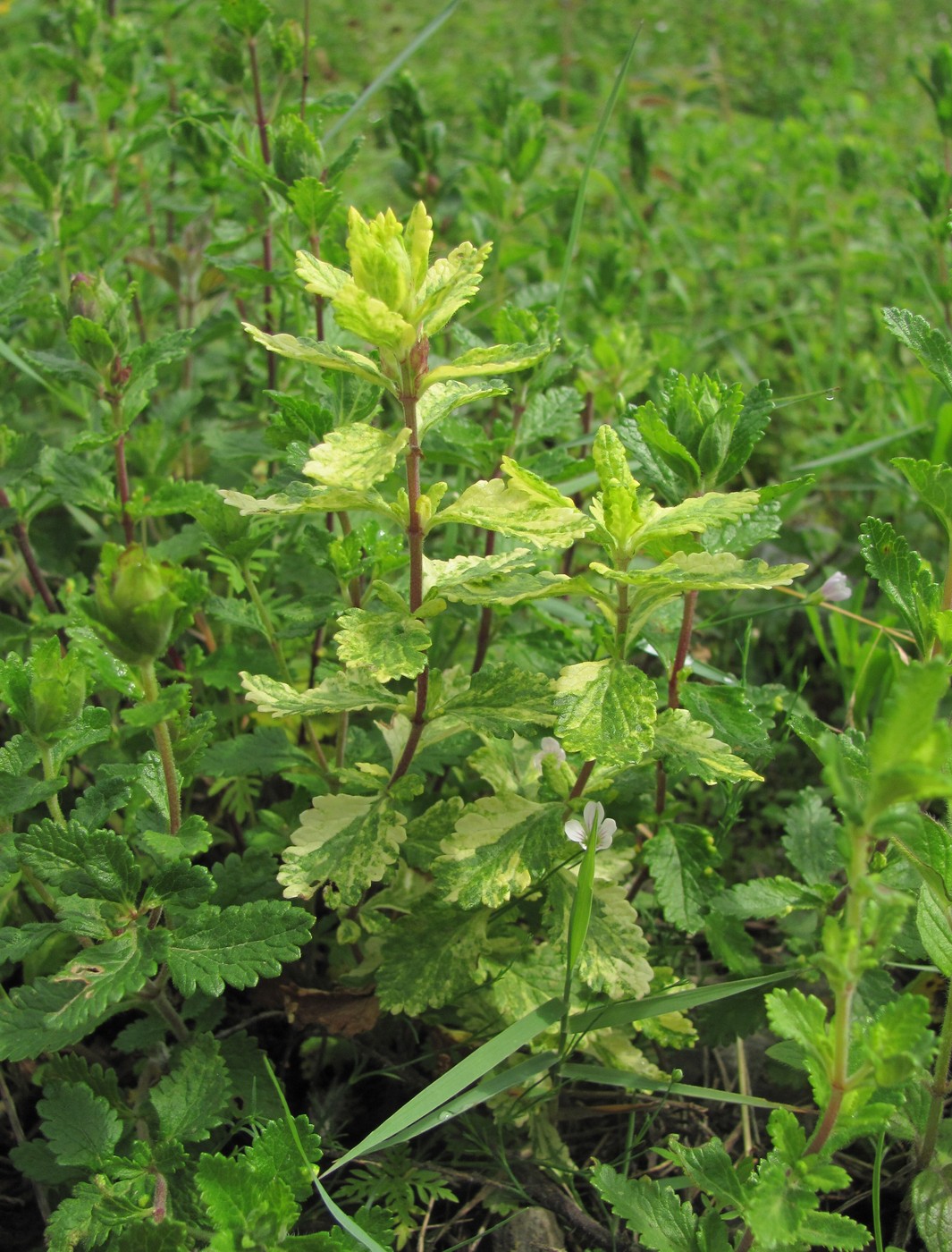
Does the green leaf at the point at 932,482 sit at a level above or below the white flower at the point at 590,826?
above

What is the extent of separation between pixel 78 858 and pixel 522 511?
0.82m

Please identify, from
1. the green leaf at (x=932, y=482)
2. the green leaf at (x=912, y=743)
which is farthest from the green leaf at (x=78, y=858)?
the green leaf at (x=932, y=482)

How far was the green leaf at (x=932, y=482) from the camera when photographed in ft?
5.33

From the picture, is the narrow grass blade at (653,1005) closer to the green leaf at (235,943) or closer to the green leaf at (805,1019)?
the green leaf at (805,1019)

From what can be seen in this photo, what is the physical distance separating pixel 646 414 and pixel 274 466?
1.35 m

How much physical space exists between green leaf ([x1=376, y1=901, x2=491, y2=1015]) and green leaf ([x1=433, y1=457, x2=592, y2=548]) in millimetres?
710

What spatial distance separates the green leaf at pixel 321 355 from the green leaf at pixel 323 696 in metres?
0.46

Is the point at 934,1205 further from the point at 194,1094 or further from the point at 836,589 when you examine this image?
the point at 194,1094

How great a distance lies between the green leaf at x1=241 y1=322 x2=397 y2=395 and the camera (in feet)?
4.51

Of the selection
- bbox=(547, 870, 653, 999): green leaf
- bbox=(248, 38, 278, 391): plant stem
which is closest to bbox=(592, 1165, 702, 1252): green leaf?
bbox=(547, 870, 653, 999): green leaf

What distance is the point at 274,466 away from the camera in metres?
2.73

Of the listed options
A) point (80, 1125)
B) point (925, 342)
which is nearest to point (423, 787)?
point (80, 1125)

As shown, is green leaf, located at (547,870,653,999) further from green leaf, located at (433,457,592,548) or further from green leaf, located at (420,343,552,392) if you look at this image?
green leaf, located at (420,343,552,392)

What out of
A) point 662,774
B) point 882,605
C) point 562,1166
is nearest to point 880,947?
point 662,774
